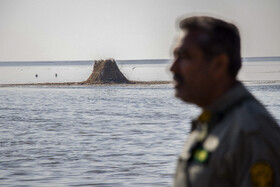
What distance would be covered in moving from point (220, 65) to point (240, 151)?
320 millimetres

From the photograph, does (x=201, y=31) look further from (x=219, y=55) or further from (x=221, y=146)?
(x=221, y=146)

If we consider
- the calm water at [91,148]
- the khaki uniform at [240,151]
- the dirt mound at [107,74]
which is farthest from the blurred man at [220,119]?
the dirt mound at [107,74]

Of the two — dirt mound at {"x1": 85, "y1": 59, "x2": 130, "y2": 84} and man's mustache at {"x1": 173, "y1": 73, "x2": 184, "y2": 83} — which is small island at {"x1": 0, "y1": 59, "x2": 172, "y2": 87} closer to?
dirt mound at {"x1": 85, "y1": 59, "x2": 130, "y2": 84}

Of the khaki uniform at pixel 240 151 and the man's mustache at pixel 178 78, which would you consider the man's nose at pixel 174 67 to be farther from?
the khaki uniform at pixel 240 151

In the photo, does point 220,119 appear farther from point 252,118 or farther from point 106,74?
point 106,74

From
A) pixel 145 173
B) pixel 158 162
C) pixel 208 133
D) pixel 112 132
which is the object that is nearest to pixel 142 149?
pixel 158 162

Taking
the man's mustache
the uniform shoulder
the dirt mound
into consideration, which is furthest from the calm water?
the dirt mound

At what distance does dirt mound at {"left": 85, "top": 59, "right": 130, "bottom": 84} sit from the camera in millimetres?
63281

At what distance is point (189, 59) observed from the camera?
249 centimetres

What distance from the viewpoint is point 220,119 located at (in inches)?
97.7

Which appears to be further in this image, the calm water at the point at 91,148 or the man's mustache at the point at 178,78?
the calm water at the point at 91,148

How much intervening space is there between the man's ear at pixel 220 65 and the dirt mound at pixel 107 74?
6048cm

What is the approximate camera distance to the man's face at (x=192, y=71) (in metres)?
2.47

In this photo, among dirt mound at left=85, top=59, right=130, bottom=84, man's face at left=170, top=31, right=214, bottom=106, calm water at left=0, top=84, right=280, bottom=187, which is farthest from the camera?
dirt mound at left=85, top=59, right=130, bottom=84
